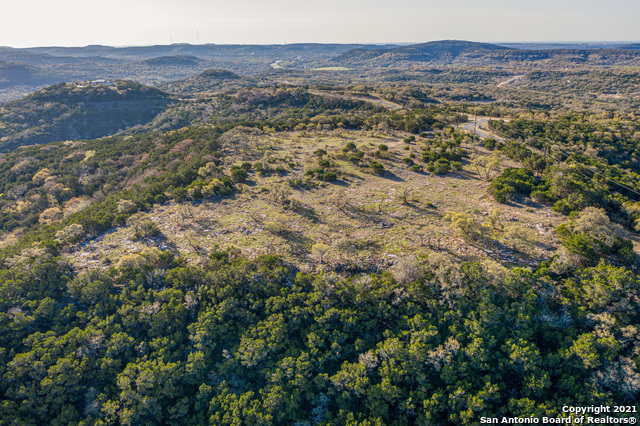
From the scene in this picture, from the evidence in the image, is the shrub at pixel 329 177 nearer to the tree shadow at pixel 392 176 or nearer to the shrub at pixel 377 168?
the shrub at pixel 377 168

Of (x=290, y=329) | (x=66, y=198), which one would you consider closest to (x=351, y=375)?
(x=290, y=329)

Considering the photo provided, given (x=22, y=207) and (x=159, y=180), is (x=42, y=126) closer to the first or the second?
(x=22, y=207)

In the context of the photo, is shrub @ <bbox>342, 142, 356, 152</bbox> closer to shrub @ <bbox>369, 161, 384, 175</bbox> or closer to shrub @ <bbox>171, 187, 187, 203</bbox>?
shrub @ <bbox>369, 161, 384, 175</bbox>

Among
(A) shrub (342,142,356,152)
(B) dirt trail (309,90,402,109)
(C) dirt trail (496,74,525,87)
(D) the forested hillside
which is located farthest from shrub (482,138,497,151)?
(C) dirt trail (496,74,525,87)

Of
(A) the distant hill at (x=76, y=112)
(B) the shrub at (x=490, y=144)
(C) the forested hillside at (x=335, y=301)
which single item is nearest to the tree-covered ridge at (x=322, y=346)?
(C) the forested hillside at (x=335, y=301)

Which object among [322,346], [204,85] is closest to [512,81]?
[204,85]

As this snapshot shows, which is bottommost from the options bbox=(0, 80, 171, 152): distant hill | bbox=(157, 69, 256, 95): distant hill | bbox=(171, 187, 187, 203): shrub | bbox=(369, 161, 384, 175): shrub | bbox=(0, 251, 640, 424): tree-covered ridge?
bbox=(0, 251, 640, 424): tree-covered ridge

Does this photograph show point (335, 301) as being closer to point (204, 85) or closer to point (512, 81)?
point (204, 85)
